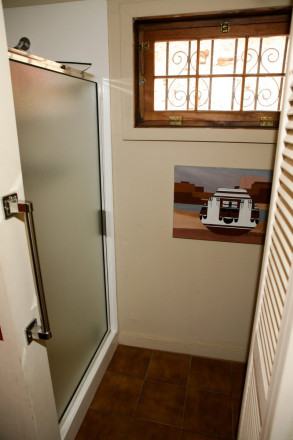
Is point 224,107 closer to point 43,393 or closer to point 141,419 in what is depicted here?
point 43,393

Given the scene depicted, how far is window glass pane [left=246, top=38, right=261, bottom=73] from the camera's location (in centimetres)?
167

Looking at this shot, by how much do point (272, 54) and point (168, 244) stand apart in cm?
124

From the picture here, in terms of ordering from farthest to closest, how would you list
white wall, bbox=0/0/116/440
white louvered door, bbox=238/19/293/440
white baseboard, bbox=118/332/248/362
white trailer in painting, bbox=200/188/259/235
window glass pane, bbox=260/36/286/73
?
1. white baseboard, bbox=118/332/248/362
2. white trailer in painting, bbox=200/188/259/235
3. window glass pane, bbox=260/36/286/73
4. white wall, bbox=0/0/116/440
5. white louvered door, bbox=238/19/293/440

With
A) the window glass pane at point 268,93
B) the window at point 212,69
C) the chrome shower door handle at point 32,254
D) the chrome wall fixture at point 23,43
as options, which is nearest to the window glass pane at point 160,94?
the window at point 212,69

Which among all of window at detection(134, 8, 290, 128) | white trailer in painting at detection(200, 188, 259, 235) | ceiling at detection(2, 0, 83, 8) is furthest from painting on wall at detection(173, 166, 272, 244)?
ceiling at detection(2, 0, 83, 8)

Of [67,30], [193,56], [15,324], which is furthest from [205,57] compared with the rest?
[15,324]

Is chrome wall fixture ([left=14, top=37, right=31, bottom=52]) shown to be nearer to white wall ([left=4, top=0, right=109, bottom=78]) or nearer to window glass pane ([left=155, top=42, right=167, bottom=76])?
white wall ([left=4, top=0, right=109, bottom=78])

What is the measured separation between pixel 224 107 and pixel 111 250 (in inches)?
45.5

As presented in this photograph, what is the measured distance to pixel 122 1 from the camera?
1681mm

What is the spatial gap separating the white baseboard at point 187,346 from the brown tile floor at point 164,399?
1.5 inches

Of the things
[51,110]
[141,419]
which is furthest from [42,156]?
[141,419]

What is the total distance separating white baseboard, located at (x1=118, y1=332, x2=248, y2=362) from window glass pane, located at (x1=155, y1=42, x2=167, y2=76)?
5.92ft

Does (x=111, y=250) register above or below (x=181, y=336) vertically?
above

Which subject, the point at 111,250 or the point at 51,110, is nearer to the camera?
the point at 51,110
